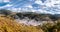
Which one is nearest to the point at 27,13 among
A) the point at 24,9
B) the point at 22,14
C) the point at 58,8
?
the point at 22,14

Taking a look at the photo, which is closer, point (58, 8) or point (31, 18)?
point (31, 18)

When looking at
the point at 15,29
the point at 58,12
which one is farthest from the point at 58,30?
the point at 58,12

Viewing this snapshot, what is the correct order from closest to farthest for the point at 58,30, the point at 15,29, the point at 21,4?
the point at 15,29
the point at 58,30
the point at 21,4

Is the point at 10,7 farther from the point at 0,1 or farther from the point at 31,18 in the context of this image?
the point at 31,18

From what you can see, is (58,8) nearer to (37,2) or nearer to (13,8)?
(37,2)

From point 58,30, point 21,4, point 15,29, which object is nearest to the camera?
point 15,29

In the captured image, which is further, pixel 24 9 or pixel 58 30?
pixel 24 9

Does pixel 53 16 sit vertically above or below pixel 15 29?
below

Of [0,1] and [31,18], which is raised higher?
[0,1]

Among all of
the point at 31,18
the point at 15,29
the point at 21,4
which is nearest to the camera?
the point at 15,29
